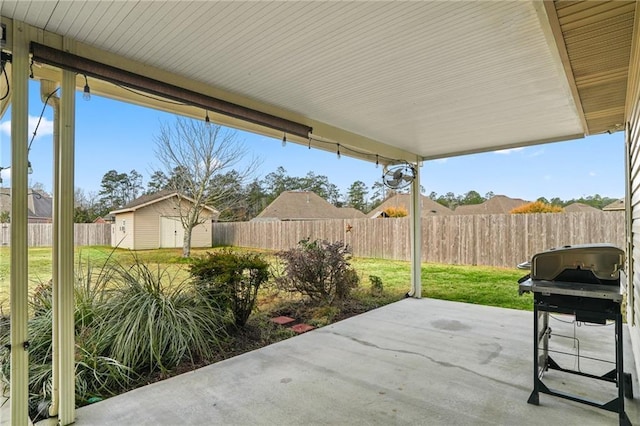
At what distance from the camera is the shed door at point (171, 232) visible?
239 inches

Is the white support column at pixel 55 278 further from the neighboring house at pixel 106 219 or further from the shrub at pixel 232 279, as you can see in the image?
the neighboring house at pixel 106 219

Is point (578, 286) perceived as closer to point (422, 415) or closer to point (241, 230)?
point (422, 415)

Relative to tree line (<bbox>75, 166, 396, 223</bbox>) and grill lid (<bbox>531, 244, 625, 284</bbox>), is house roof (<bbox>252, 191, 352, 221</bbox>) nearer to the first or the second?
tree line (<bbox>75, 166, 396, 223</bbox>)

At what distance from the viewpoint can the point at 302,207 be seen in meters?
16.3

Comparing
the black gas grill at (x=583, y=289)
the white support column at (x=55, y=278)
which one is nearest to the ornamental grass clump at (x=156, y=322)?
the white support column at (x=55, y=278)

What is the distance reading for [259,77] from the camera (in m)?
3.00

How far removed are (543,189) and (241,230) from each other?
481 inches

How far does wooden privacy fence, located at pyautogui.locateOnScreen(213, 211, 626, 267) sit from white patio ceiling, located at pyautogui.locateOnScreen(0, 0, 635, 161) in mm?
3127

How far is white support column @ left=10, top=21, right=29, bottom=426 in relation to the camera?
6.79ft

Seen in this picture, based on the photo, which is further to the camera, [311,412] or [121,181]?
[121,181]

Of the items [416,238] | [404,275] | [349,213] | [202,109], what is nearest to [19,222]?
[202,109]

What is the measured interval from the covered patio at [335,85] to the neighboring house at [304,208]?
1076 cm

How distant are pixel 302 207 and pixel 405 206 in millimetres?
4801

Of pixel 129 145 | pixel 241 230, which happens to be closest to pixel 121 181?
pixel 129 145
